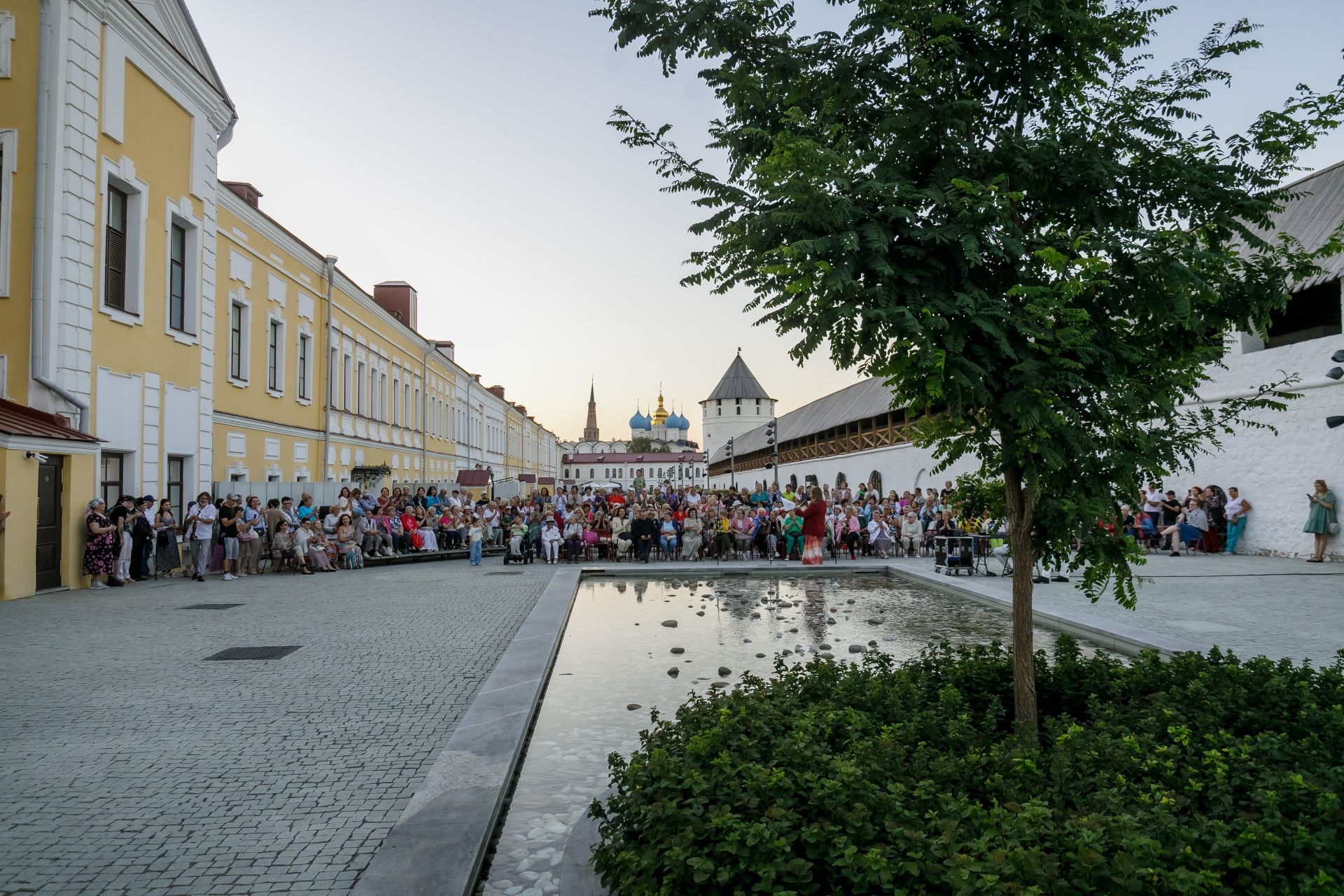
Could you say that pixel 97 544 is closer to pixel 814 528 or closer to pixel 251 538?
pixel 251 538

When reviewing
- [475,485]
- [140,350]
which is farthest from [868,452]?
[140,350]

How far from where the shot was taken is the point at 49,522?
45.9 feet

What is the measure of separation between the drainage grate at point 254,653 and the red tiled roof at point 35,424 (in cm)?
687

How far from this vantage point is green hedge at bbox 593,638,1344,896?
Result: 2781mm

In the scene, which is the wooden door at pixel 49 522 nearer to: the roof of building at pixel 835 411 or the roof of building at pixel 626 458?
the roof of building at pixel 835 411

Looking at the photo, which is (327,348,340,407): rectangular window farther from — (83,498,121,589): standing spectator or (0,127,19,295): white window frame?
(83,498,121,589): standing spectator

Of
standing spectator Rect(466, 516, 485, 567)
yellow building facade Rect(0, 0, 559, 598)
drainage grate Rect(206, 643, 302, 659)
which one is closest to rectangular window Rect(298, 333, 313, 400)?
yellow building facade Rect(0, 0, 559, 598)

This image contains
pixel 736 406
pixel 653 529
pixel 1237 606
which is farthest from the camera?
pixel 736 406

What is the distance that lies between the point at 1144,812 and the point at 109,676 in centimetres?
822

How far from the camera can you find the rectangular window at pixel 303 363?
2780 centimetres

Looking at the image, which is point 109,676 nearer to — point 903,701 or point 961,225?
point 903,701

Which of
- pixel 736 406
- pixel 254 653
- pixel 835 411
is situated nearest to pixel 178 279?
pixel 254 653

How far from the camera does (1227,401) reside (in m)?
4.63

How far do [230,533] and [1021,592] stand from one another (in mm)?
16702
